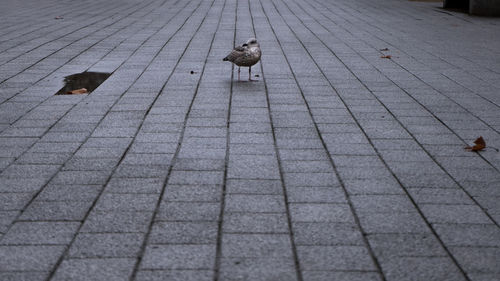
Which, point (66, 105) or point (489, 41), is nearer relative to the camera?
point (66, 105)

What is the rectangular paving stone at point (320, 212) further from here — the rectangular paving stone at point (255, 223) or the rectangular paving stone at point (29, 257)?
the rectangular paving stone at point (29, 257)

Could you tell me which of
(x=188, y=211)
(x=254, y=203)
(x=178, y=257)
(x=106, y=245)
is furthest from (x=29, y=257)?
(x=254, y=203)

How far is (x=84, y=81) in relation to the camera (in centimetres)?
766

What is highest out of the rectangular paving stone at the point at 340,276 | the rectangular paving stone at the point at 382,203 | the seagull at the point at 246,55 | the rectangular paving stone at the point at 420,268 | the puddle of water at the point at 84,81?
the seagull at the point at 246,55

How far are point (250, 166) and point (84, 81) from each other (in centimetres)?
394

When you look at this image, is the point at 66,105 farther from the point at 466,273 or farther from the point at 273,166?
the point at 466,273

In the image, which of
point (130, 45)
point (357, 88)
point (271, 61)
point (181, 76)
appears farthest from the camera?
point (130, 45)

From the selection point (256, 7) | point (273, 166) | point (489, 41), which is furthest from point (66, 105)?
point (256, 7)

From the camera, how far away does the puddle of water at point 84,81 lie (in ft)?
23.9

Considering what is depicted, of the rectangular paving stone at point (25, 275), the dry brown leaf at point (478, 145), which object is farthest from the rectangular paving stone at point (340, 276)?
the dry brown leaf at point (478, 145)

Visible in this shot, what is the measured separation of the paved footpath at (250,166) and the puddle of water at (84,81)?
0.18 m

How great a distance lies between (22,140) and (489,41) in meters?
9.70

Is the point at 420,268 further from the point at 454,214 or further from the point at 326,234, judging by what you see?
the point at 454,214

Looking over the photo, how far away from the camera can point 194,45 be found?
34.6 feet
